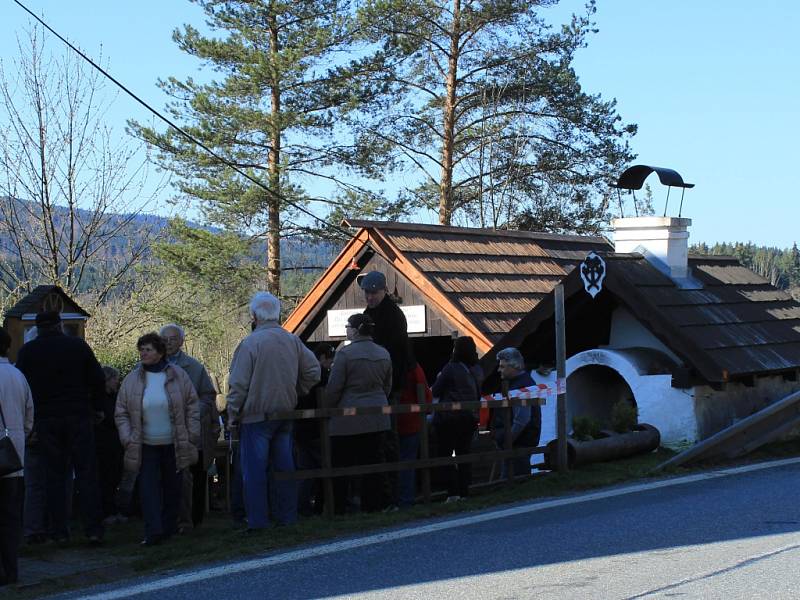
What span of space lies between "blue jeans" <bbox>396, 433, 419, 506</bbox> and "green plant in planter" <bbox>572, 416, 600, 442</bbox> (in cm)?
331

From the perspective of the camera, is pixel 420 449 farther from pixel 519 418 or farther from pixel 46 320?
pixel 46 320

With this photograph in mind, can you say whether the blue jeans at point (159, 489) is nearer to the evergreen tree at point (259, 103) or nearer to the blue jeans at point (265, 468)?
the blue jeans at point (265, 468)

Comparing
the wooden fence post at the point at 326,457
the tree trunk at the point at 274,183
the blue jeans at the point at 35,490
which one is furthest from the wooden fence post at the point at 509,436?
the tree trunk at the point at 274,183

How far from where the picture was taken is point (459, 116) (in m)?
35.2

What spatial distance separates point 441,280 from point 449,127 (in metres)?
15.8

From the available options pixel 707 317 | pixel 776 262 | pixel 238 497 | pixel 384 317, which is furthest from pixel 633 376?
pixel 776 262

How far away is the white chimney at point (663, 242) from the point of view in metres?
18.2

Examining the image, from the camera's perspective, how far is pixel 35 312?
42.5 ft

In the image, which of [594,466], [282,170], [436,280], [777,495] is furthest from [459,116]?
[777,495]

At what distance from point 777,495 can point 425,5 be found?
24798 millimetres

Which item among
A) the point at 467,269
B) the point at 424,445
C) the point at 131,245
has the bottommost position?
the point at 424,445

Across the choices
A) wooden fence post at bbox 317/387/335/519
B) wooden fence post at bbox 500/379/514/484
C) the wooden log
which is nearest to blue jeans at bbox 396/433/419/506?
wooden fence post at bbox 317/387/335/519

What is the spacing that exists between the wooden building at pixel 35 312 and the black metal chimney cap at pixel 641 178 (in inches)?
356

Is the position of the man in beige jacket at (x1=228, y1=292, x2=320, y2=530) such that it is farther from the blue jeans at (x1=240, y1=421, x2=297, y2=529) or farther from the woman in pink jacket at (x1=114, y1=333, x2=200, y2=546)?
the woman in pink jacket at (x1=114, y1=333, x2=200, y2=546)
